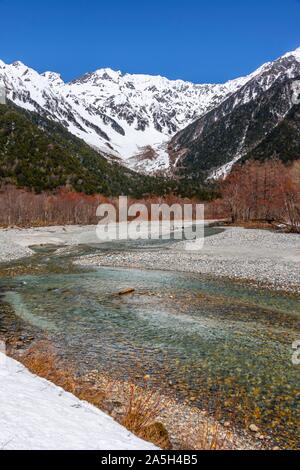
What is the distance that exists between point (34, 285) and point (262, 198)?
89.2 m

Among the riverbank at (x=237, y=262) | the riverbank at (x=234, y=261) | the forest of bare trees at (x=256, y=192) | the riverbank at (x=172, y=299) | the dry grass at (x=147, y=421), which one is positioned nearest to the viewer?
the dry grass at (x=147, y=421)

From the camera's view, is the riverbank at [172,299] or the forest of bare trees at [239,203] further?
the forest of bare trees at [239,203]

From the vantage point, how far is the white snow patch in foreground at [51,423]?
6.55m

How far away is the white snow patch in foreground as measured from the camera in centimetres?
655

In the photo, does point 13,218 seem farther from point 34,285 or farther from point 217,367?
point 217,367

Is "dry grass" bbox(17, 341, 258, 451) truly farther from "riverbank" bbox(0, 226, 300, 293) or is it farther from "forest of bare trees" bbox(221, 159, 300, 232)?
"forest of bare trees" bbox(221, 159, 300, 232)

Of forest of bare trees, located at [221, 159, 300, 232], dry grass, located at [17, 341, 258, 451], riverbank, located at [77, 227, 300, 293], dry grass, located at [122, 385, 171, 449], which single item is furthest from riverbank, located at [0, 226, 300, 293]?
forest of bare trees, located at [221, 159, 300, 232]

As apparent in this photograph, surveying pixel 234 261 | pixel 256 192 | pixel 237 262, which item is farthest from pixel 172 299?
pixel 256 192

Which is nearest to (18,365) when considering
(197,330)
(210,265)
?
(197,330)

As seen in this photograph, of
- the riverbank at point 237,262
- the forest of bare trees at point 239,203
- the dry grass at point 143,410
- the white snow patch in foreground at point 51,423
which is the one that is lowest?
the dry grass at point 143,410

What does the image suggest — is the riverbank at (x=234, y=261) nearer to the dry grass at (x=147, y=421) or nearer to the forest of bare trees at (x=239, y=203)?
the dry grass at (x=147, y=421)

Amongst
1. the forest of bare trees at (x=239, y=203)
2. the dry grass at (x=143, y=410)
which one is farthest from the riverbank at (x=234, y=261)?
the forest of bare trees at (x=239, y=203)

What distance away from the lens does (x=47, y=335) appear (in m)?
16.7

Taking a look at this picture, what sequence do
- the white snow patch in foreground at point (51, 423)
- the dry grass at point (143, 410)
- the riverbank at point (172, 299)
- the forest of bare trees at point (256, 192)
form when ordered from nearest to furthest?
the white snow patch in foreground at point (51, 423)
the dry grass at point (143, 410)
the riverbank at point (172, 299)
the forest of bare trees at point (256, 192)
